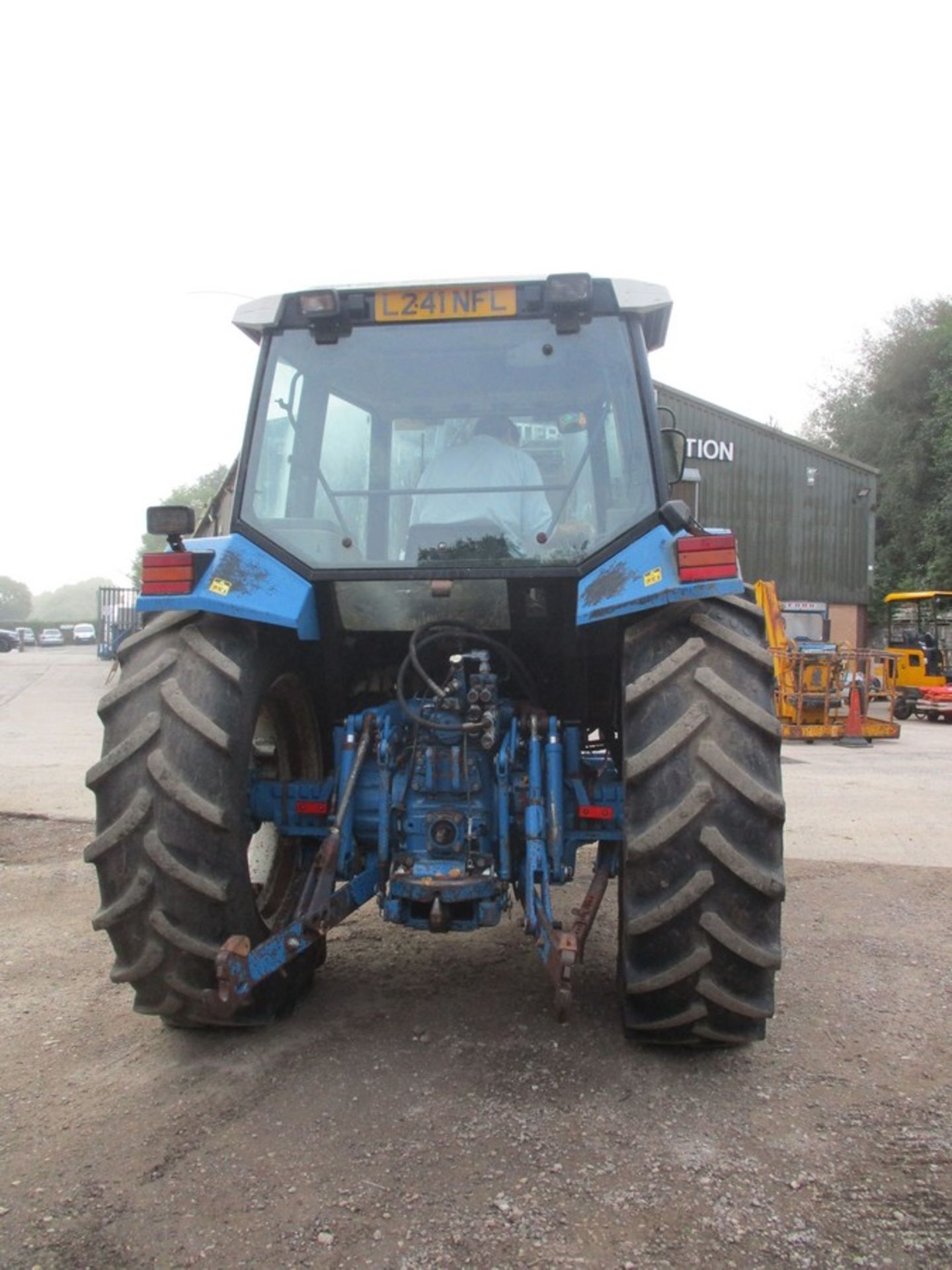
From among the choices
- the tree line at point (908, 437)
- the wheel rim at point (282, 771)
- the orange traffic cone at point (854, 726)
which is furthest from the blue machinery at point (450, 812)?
the tree line at point (908, 437)

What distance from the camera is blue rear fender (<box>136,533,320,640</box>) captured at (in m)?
3.35

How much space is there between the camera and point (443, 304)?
12.7 ft

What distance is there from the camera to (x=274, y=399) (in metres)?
4.03

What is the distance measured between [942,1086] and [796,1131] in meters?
0.66

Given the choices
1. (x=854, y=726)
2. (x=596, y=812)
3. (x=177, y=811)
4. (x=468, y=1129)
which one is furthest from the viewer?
(x=854, y=726)

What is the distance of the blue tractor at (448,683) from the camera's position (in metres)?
3.14

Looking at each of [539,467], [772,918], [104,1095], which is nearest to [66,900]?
[104,1095]

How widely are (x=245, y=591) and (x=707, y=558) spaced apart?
4.94ft

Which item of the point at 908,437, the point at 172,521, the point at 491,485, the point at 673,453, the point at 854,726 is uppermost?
the point at 908,437

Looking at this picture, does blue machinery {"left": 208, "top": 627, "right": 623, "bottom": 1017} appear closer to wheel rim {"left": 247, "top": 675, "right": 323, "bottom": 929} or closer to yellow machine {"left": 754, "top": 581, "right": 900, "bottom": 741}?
wheel rim {"left": 247, "top": 675, "right": 323, "bottom": 929}

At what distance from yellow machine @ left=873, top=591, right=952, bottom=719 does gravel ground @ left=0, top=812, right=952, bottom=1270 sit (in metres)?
15.9

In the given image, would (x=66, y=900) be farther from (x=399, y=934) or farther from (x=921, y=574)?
(x=921, y=574)

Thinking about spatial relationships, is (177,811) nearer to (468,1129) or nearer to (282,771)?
(282,771)

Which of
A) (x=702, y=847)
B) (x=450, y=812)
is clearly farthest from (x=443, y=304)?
(x=702, y=847)
